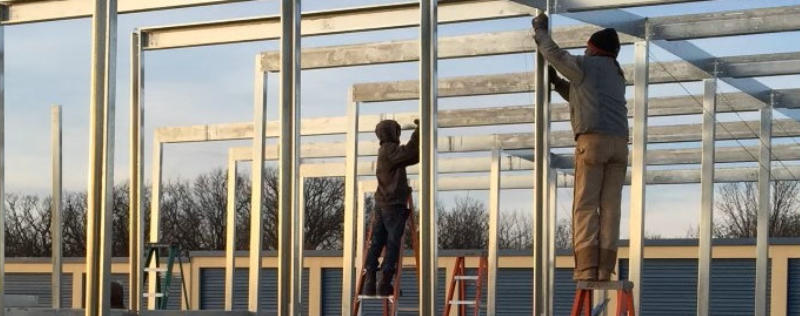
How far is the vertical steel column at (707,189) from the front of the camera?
14.1 metres

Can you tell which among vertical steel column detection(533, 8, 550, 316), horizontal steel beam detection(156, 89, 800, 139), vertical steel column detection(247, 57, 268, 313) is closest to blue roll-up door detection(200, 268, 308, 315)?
horizontal steel beam detection(156, 89, 800, 139)

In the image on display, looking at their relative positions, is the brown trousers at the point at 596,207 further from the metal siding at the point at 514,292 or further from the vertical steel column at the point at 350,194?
the metal siding at the point at 514,292

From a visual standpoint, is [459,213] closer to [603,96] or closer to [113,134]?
[603,96]

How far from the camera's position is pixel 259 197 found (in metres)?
12.5

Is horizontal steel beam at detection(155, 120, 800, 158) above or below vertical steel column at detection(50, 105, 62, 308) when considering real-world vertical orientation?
above

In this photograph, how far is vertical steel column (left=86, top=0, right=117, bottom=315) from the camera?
655cm

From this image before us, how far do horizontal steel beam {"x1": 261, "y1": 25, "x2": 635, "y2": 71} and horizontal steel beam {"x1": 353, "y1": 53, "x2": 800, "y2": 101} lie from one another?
55.3 inches

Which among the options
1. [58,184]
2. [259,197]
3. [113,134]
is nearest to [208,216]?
[58,184]

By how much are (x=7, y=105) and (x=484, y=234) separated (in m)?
27.3

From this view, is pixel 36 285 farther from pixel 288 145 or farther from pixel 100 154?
pixel 100 154

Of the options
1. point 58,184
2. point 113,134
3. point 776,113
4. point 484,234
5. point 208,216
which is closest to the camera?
point 113,134

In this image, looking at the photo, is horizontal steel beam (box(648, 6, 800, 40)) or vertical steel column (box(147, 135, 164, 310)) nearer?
horizontal steel beam (box(648, 6, 800, 40))

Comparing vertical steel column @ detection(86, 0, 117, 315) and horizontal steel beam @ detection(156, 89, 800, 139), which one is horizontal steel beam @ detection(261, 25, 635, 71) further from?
vertical steel column @ detection(86, 0, 117, 315)

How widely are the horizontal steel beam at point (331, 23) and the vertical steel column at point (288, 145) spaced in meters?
3.05
